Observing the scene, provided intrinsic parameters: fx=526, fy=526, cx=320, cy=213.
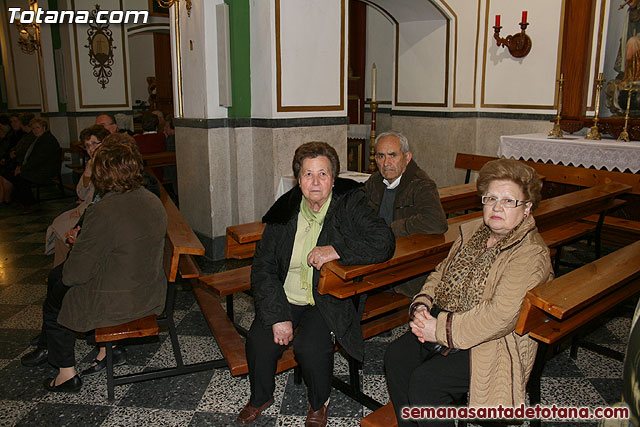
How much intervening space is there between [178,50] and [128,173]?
3.24 m

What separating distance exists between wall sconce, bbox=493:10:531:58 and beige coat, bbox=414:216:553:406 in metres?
5.54

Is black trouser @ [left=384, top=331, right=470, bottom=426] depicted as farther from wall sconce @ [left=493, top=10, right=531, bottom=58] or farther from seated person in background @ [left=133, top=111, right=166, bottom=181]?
seated person in background @ [left=133, top=111, right=166, bottom=181]

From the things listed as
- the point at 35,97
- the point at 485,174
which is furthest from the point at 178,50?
the point at 35,97

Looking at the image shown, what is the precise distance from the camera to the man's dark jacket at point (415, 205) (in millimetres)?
2920

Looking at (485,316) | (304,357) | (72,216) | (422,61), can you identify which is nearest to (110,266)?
(304,357)

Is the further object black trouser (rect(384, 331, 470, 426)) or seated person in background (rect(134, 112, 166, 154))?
seated person in background (rect(134, 112, 166, 154))

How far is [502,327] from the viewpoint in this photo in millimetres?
2029

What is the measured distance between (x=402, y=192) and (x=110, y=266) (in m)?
1.72

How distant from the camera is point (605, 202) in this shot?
13.5ft

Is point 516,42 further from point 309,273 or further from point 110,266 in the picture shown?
point 110,266

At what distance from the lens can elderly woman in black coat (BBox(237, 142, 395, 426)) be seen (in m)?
2.49

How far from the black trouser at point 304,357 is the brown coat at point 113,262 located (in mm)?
704

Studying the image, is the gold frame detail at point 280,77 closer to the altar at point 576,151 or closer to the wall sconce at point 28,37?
the altar at point 576,151

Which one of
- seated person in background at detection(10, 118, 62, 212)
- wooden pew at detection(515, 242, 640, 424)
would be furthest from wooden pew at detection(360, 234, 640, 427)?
seated person in background at detection(10, 118, 62, 212)
